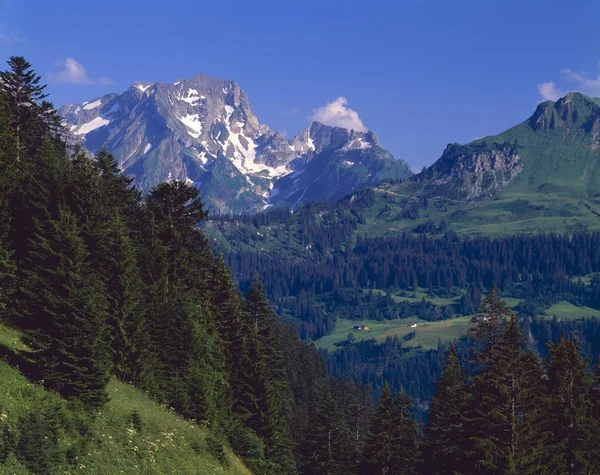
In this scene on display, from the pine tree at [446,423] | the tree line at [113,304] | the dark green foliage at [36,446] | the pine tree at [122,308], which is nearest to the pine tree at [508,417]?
the pine tree at [446,423]

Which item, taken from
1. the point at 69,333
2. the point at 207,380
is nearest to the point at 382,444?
the point at 207,380

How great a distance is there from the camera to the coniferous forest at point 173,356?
35781mm

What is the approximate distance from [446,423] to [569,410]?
12.7 metres

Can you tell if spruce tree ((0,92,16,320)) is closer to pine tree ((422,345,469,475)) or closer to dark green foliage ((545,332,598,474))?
pine tree ((422,345,469,475))

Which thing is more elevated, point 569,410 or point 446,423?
point 569,410

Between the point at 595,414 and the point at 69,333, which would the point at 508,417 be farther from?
the point at 69,333

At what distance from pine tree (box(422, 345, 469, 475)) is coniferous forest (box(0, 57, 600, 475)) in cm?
23

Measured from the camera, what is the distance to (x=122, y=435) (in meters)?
35.4

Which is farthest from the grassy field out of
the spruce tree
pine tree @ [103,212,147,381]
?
the spruce tree

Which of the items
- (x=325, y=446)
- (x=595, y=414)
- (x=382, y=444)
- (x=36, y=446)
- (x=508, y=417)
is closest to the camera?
(x=36, y=446)

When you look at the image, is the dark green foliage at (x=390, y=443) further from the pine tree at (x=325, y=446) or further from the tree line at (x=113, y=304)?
the pine tree at (x=325, y=446)

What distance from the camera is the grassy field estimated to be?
99.9 feet

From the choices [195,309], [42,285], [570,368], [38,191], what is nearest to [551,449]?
[570,368]

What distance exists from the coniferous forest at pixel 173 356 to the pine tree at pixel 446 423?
0.76ft
